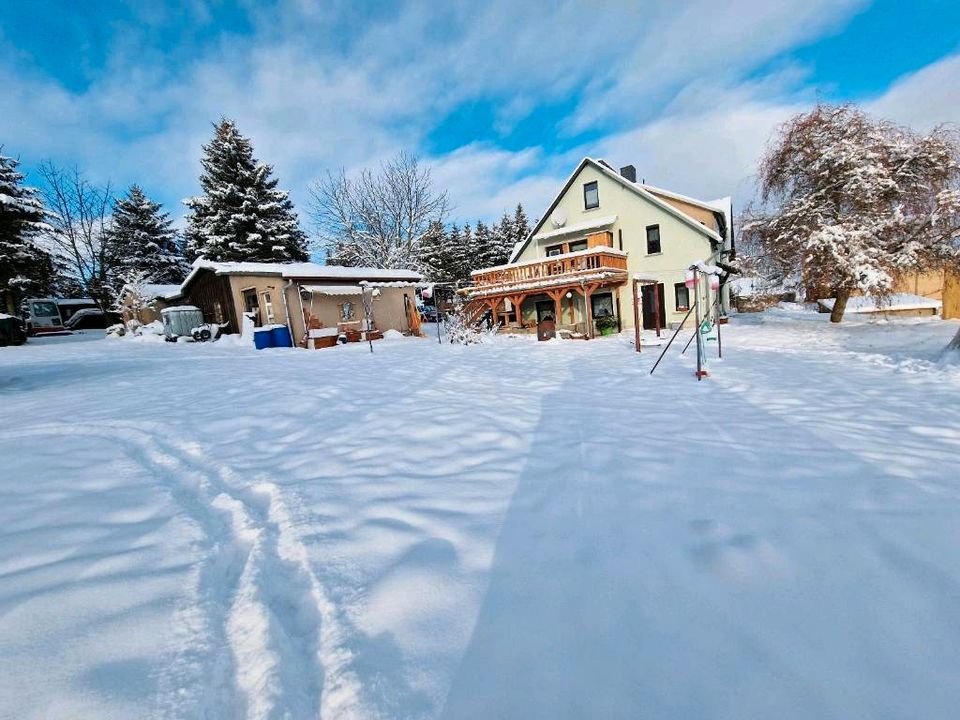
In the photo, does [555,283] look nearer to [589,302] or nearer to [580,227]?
[589,302]

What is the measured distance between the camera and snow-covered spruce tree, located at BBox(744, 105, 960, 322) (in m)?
12.9

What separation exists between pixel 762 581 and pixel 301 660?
6.68 feet

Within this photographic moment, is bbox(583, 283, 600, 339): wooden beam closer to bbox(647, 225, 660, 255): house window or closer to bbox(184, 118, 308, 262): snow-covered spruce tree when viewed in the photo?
bbox(647, 225, 660, 255): house window

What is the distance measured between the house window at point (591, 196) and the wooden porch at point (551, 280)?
328 centimetres

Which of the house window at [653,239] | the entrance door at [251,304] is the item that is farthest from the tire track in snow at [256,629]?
the house window at [653,239]

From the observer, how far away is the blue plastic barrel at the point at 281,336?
15.5 meters

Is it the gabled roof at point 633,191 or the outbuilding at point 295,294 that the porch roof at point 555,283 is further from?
the outbuilding at point 295,294

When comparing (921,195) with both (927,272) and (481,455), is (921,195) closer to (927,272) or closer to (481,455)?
(927,272)

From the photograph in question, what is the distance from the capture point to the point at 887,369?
6.59m

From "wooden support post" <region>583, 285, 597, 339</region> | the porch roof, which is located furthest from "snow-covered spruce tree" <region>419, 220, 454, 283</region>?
"wooden support post" <region>583, 285, 597, 339</region>

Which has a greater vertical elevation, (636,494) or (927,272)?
(927,272)

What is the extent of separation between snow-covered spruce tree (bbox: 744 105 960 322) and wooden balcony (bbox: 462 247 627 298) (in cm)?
622

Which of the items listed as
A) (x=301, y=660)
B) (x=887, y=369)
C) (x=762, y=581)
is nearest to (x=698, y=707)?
(x=762, y=581)

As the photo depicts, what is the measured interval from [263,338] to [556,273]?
12.3 m
